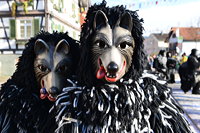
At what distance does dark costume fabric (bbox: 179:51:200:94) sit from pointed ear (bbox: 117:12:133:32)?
19.3 feet

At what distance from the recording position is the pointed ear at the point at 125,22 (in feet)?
4.71

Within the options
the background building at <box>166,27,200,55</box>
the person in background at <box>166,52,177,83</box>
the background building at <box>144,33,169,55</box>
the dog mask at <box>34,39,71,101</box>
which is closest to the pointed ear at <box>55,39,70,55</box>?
the dog mask at <box>34,39,71,101</box>

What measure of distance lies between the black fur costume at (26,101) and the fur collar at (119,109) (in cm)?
31

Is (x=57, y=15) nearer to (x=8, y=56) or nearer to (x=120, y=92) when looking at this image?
(x=8, y=56)

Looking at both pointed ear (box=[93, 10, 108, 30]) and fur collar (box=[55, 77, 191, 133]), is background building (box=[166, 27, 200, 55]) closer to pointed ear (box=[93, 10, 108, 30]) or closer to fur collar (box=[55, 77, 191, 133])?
fur collar (box=[55, 77, 191, 133])

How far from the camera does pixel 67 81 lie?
167 cm

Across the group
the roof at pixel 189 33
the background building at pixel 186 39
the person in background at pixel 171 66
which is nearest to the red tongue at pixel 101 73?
the person in background at pixel 171 66

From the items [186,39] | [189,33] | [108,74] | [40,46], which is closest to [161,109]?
[108,74]

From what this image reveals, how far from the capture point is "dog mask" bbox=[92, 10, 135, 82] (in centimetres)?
138

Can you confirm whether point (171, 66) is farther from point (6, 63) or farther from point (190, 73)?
point (6, 63)

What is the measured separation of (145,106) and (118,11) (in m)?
0.65

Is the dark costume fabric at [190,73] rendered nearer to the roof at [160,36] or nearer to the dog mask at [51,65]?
→ the dog mask at [51,65]

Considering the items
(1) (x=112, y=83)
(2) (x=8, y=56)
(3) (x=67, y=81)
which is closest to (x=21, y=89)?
(3) (x=67, y=81)

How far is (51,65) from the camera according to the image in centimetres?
175
